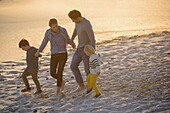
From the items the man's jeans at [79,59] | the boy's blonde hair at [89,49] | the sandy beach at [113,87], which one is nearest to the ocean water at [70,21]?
the sandy beach at [113,87]

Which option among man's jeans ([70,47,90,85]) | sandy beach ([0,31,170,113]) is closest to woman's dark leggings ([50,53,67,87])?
man's jeans ([70,47,90,85])

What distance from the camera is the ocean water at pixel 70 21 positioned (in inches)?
767

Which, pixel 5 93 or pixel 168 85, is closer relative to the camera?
pixel 168 85

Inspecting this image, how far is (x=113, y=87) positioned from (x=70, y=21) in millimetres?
15000

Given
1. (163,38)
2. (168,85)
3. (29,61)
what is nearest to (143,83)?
(168,85)

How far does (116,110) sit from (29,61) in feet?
8.55

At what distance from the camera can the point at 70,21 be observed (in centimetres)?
2467

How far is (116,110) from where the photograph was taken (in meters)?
8.20

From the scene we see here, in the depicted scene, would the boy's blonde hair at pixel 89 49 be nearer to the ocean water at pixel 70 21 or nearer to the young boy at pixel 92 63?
the young boy at pixel 92 63

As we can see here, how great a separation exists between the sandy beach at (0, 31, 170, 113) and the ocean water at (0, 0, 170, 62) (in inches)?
139

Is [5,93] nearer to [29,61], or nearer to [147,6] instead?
[29,61]

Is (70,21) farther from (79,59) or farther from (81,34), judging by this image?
(81,34)

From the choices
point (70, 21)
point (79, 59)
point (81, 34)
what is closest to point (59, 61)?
point (79, 59)

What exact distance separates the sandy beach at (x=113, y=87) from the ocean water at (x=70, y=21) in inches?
139
